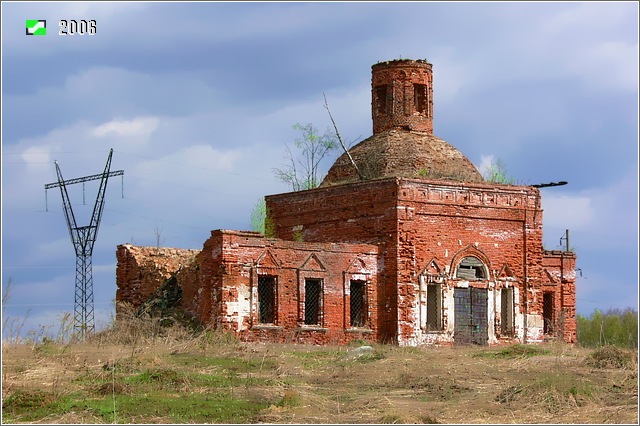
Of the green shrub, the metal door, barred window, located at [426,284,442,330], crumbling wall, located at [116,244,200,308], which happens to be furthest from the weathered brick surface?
the green shrub

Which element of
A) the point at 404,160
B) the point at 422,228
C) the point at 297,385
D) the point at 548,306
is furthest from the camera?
the point at 548,306

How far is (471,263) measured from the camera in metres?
31.5

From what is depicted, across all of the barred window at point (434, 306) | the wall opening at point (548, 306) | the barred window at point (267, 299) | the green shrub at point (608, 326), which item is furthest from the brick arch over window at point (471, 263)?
the green shrub at point (608, 326)

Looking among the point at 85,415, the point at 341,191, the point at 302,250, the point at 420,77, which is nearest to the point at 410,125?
the point at 420,77

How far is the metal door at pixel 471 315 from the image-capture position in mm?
31094

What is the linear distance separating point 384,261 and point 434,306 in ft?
6.08

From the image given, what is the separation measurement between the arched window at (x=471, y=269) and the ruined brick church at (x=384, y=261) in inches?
1.3

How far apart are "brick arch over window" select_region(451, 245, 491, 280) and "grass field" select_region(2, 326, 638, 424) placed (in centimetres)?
507

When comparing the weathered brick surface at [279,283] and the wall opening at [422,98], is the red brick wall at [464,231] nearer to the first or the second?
the weathered brick surface at [279,283]

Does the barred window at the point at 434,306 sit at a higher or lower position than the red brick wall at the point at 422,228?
lower

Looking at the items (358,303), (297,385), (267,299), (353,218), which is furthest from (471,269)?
(297,385)

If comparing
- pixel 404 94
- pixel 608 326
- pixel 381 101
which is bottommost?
pixel 608 326

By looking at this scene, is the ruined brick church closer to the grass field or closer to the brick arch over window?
the brick arch over window

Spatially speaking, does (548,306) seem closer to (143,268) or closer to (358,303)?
(358,303)
